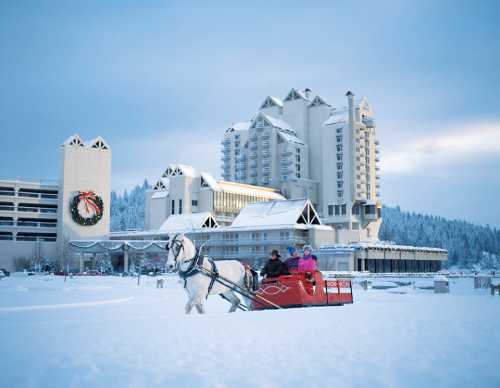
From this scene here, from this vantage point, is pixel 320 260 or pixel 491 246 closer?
pixel 320 260

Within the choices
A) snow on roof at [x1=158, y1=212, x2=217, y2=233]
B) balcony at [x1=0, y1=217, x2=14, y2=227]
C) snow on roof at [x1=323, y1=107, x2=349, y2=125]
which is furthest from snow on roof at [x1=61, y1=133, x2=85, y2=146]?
snow on roof at [x1=323, y1=107, x2=349, y2=125]

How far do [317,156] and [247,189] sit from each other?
74.5 feet

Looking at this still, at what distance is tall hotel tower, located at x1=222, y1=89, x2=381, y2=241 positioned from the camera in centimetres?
12238

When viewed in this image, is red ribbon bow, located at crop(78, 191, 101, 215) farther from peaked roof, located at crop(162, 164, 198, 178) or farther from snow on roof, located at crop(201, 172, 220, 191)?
snow on roof, located at crop(201, 172, 220, 191)

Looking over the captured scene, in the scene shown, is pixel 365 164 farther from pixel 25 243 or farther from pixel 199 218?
pixel 25 243

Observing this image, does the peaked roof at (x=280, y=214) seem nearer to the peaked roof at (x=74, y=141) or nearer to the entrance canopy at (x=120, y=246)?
the entrance canopy at (x=120, y=246)

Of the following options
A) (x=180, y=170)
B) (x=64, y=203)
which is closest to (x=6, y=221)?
(x=64, y=203)

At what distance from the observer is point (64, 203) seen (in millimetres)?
108188

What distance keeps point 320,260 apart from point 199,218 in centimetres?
2391

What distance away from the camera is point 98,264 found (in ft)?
343

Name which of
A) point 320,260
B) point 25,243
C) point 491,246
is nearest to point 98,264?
point 25,243

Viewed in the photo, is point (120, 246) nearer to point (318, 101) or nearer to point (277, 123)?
point (277, 123)

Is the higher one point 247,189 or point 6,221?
point 247,189

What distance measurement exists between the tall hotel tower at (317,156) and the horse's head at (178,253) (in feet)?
299
